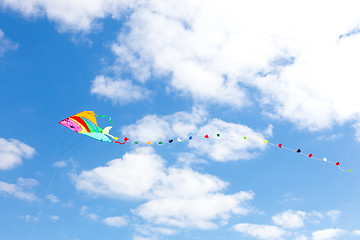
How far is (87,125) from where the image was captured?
37.8 meters

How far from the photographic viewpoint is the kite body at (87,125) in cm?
3694

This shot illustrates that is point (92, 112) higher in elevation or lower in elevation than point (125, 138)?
higher

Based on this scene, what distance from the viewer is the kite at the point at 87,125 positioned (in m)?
36.9

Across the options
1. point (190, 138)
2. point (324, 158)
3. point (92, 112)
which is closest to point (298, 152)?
point (324, 158)

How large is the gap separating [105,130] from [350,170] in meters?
25.4

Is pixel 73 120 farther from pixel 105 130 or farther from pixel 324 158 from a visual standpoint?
pixel 324 158

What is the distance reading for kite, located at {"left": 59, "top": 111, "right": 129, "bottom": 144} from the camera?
36.9 m

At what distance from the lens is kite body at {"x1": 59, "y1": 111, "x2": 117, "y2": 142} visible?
121 ft

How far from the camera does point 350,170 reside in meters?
39.2

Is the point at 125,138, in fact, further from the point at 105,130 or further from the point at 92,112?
the point at 92,112

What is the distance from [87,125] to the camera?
37.8m

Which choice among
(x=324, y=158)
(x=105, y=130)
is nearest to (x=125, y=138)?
(x=105, y=130)

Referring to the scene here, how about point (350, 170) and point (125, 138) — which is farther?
point (350, 170)

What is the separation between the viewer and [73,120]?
3728cm
